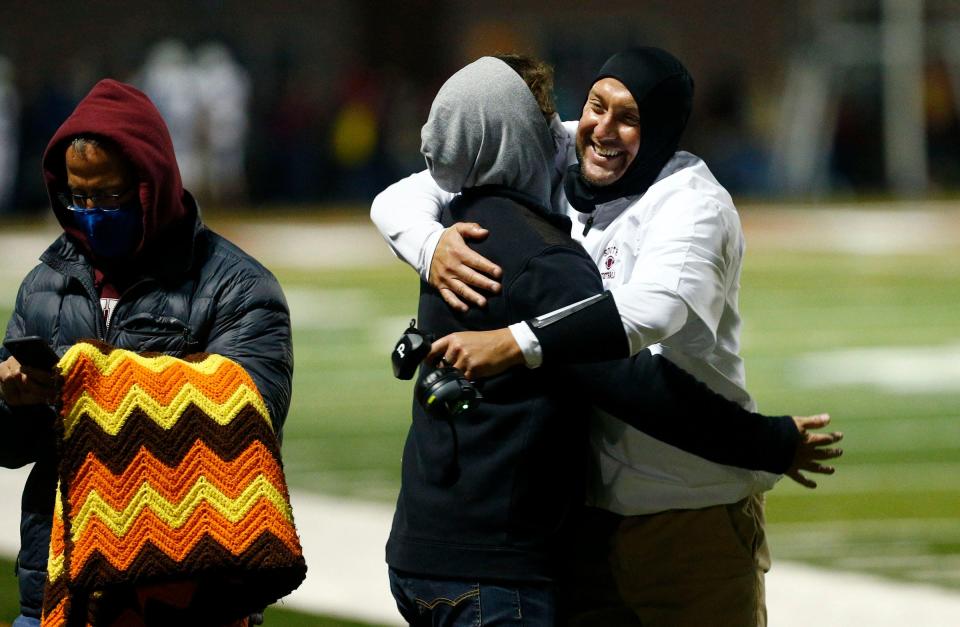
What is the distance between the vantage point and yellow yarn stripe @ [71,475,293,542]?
3605mm

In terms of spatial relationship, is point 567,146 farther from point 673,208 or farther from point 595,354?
point 595,354

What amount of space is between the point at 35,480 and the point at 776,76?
28054mm

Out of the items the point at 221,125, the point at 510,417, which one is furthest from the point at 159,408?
the point at 221,125

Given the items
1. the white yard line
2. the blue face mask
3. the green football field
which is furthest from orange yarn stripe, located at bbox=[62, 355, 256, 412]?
the green football field

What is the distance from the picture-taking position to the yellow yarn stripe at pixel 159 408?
3.62 m

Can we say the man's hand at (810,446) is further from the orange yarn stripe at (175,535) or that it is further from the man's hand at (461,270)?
the orange yarn stripe at (175,535)

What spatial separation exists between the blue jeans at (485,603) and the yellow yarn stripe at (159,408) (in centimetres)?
48

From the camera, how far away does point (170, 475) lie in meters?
3.64

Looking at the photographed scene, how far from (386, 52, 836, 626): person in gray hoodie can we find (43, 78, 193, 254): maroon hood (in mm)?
573

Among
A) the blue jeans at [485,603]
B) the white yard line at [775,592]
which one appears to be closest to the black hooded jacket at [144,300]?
the blue jeans at [485,603]

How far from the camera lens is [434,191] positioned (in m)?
4.08

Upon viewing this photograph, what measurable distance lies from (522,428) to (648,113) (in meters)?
0.70

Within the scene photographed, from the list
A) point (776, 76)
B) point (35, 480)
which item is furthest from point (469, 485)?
point (776, 76)

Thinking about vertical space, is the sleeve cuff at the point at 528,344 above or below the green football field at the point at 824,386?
above
